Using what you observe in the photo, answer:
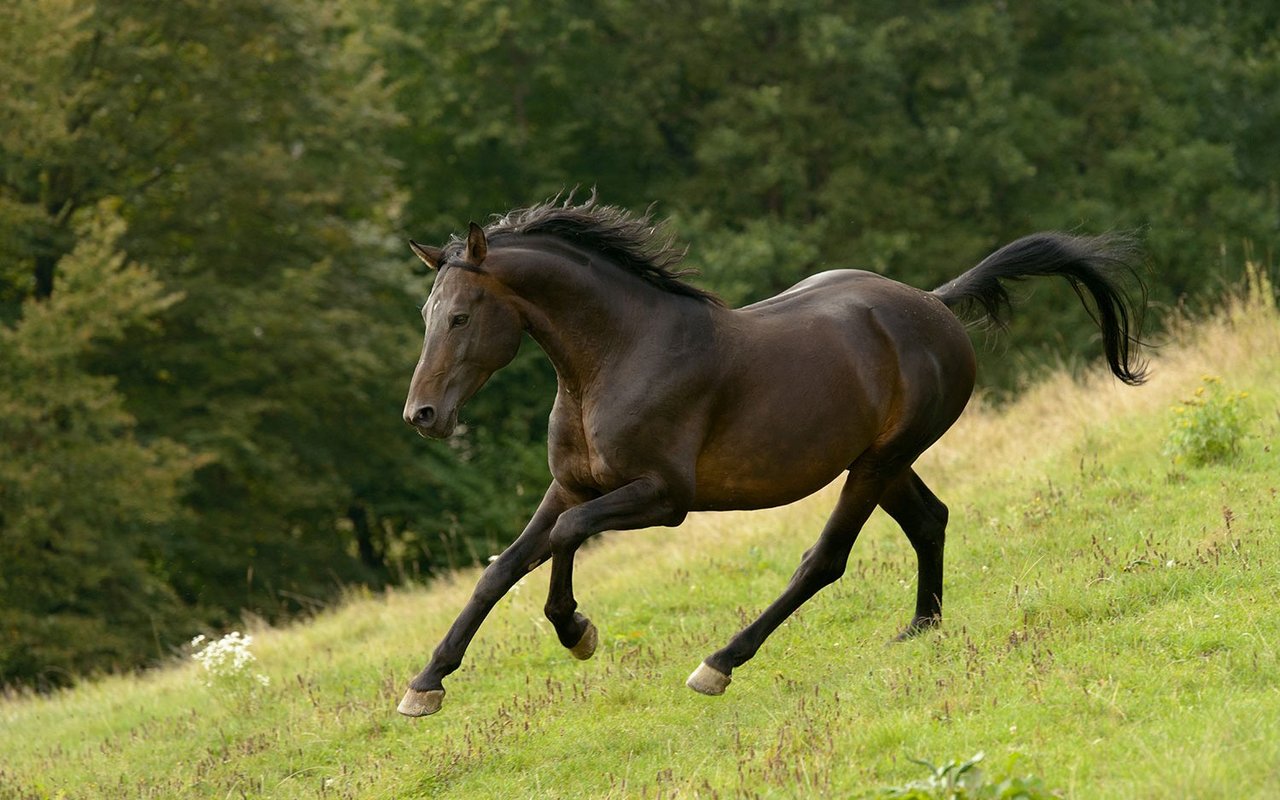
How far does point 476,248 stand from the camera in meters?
6.19

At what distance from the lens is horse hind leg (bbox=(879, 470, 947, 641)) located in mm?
7426

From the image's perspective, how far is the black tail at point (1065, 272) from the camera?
7.90 metres

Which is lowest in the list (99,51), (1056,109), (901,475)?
(1056,109)

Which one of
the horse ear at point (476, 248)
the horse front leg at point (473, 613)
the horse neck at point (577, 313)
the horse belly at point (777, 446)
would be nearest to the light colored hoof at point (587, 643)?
the horse front leg at point (473, 613)

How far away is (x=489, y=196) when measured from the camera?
28.9 meters

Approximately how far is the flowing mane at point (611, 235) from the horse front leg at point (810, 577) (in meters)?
1.20

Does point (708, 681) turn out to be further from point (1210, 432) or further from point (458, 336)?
point (1210, 432)

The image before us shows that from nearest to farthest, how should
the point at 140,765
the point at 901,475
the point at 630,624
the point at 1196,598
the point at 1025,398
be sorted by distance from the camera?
the point at 1196,598 < the point at 901,475 < the point at 140,765 < the point at 630,624 < the point at 1025,398

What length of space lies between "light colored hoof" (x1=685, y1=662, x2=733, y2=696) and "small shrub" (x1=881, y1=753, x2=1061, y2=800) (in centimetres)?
203

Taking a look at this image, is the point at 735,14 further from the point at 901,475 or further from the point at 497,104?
the point at 901,475

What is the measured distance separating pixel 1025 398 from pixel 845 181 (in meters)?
13.1

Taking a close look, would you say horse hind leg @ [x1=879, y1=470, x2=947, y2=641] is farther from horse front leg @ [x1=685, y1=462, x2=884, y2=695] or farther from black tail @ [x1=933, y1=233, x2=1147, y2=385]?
black tail @ [x1=933, y1=233, x2=1147, y2=385]

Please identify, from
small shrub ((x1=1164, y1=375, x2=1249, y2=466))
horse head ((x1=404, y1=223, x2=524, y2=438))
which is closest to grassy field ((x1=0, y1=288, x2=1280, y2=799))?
small shrub ((x1=1164, y1=375, x2=1249, y2=466))

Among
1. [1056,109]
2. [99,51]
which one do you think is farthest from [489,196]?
[1056,109]
